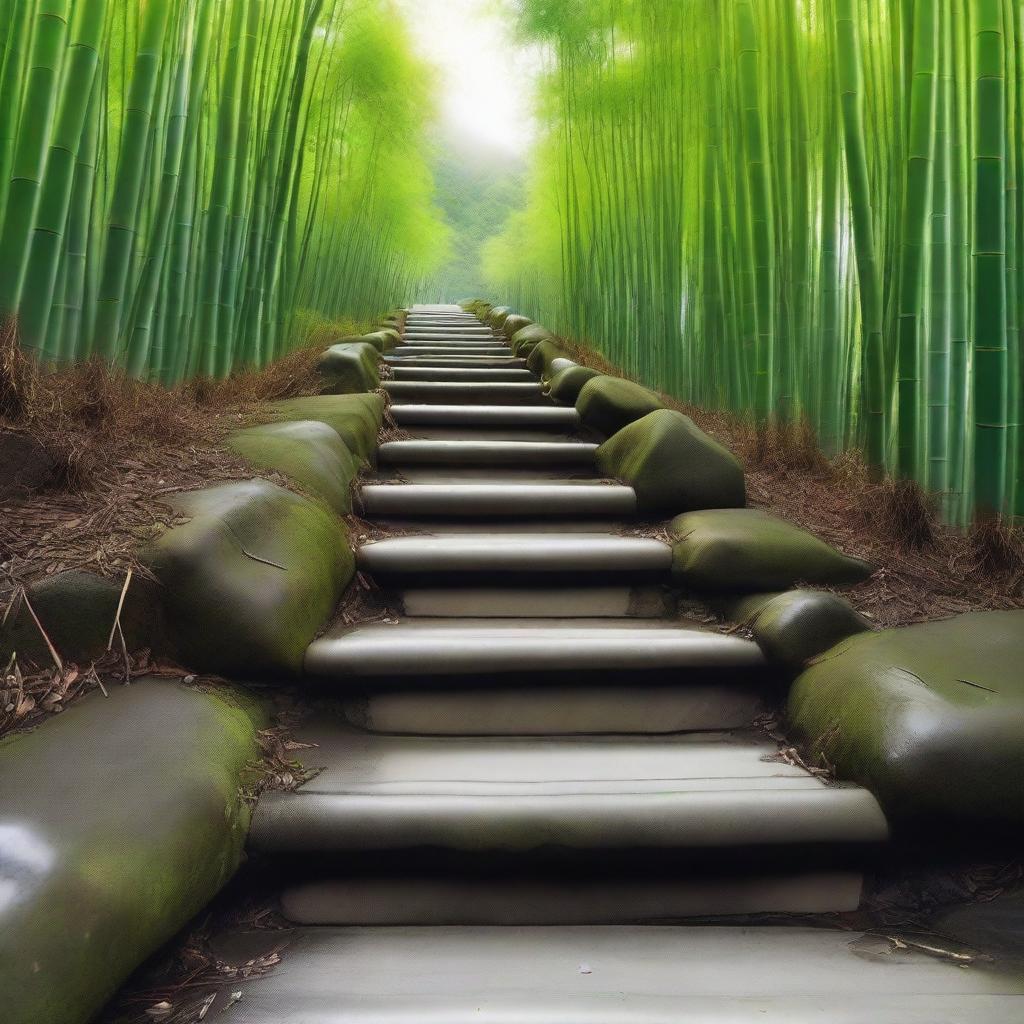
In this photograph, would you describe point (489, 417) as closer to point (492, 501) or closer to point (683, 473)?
point (492, 501)

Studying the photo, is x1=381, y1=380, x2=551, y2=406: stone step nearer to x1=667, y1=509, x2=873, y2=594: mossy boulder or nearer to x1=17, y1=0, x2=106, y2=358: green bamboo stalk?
x1=667, y1=509, x2=873, y2=594: mossy boulder

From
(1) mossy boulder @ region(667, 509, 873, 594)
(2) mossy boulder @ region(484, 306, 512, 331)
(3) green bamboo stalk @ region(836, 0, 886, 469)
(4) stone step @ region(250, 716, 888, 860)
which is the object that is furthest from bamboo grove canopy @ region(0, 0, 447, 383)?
(2) mossy boulder @ region(484, 306, 512, 331)

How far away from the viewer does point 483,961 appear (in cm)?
93

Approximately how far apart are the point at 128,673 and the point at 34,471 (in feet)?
1.58

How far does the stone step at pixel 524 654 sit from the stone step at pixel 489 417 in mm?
1498

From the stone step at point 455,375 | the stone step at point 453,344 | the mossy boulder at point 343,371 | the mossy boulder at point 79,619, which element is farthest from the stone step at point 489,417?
the stone step at point 453,344

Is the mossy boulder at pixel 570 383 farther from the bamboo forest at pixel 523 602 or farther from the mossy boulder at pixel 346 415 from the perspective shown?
the mossy boulder at pixel 346 415

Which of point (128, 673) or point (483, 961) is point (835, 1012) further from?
point (128, 673)

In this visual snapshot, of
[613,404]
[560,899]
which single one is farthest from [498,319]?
[560,899]

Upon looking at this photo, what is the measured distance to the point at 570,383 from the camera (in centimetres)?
321

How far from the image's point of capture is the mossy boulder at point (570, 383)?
10.5 ft

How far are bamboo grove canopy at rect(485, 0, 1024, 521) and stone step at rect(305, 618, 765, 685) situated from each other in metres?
0.80

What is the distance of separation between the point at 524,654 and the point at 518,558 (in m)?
0.39

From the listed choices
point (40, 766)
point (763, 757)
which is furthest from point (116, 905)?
point (763, 757)
